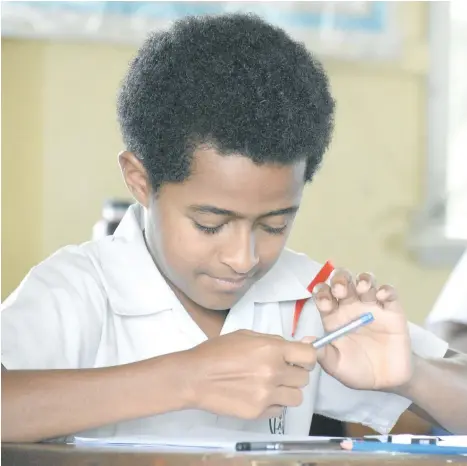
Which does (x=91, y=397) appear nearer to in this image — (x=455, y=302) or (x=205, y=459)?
(x=205, y=459)

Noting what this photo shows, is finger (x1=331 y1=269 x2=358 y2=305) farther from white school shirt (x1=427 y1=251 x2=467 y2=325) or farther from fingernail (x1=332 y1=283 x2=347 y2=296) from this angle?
white school shirt (x1=427 y1=251 x2=467 y2=325)

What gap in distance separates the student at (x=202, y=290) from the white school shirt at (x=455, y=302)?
0.25 meters

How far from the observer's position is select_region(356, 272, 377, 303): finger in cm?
94

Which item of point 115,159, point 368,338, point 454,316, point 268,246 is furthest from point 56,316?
point 115,159

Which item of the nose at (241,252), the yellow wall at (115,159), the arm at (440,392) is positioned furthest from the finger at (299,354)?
the yellow wall at (115,159)

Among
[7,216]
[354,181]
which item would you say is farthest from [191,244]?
[354,181]

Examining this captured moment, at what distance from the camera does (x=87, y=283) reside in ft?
3.12

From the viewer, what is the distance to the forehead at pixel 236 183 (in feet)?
2.77

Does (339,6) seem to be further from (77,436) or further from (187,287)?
(77,436)

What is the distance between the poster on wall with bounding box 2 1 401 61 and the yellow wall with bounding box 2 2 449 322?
0.04 meters

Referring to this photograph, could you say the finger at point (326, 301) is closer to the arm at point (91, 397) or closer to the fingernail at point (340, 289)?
the fingernail at point (340, 289)

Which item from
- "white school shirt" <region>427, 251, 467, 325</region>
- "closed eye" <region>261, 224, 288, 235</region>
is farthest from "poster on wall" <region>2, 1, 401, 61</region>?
"closed eye" <region>261, 224, 288, 235</region>

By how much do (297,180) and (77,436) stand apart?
1.02ft

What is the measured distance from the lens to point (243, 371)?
2.45 feet
